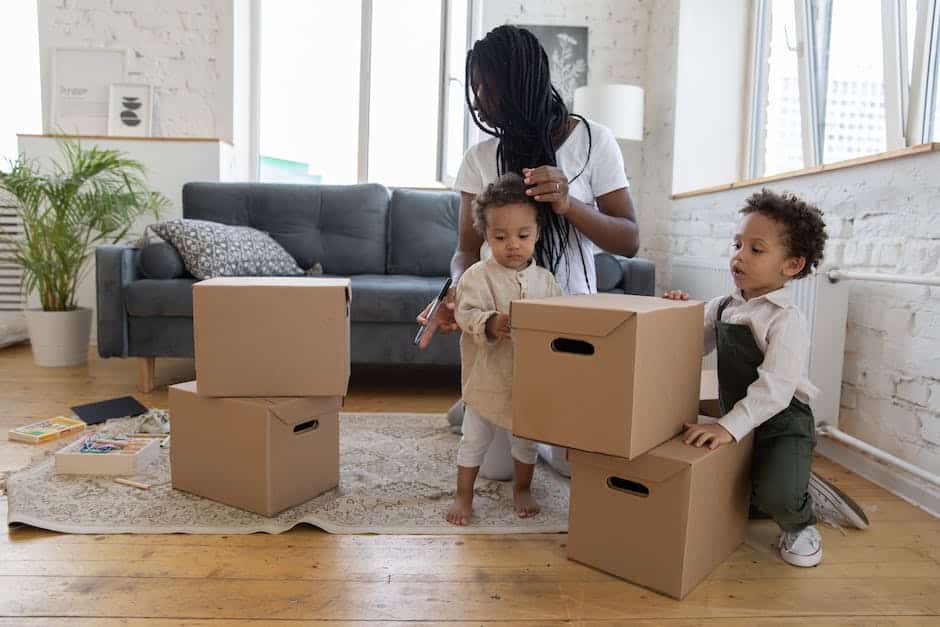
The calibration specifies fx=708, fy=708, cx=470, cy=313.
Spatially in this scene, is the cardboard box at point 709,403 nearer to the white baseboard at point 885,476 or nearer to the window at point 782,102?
the white baseboard at point 885,476

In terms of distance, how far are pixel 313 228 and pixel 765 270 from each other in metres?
2.36

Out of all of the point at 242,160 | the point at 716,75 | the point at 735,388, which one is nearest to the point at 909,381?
the point at 735,388

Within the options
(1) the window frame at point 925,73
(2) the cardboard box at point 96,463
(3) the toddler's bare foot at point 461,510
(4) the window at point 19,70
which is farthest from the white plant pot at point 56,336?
(1) the window frame at point 925,73

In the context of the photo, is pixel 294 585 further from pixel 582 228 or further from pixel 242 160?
pixel 242 160

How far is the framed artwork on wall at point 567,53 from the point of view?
4.08 metres

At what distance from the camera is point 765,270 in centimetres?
151

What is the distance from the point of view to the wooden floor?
121cm

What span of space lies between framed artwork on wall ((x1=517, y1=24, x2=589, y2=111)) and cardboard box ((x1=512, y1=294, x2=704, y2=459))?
299cm

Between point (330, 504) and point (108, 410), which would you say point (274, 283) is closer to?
point (330, 504)

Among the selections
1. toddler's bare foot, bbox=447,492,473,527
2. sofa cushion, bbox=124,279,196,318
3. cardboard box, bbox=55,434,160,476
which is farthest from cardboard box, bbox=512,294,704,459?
sofa cushion, bbox=124,279,196,318

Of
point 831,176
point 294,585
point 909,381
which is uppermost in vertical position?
point 831,176

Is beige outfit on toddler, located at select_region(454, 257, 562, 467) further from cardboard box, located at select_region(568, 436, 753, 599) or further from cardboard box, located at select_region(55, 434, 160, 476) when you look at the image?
cardboard box, located at select_region(55, 434, 160, 476)

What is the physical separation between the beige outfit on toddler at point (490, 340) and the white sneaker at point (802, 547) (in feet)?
2.04

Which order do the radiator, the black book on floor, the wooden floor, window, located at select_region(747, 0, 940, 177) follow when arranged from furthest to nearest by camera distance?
the black book on floor, window, located at select_region(747, 0, 940, 177), the radiator, the wooden floor
